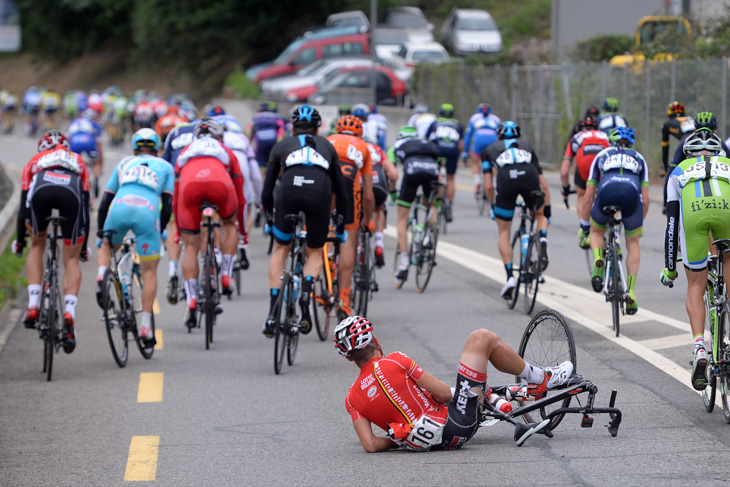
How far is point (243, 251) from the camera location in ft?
46.1

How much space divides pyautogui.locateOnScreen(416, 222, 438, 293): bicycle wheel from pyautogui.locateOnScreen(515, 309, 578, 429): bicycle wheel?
6000mm

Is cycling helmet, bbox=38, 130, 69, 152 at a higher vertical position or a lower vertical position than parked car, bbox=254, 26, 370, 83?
lower

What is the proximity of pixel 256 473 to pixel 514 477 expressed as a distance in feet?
4.77

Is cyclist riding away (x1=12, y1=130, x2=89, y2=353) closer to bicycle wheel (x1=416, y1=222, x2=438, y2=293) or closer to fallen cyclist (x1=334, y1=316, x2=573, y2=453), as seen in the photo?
fallen cyclist (x1=334, y1=316, x2=573, y2=453)

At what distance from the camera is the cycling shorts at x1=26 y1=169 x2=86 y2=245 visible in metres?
10.2

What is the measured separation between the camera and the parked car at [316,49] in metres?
47.8

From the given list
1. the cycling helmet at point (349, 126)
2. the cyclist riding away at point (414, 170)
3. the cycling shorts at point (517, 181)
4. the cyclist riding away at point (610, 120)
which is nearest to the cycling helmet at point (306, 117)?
the cycling helmet at point (349, 126)

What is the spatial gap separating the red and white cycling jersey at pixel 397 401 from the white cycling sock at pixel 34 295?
4084mm

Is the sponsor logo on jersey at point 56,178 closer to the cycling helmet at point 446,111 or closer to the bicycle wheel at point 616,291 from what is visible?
the bicycle wheel at point 616,291

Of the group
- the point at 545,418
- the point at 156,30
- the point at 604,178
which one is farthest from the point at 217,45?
the point at 545,418

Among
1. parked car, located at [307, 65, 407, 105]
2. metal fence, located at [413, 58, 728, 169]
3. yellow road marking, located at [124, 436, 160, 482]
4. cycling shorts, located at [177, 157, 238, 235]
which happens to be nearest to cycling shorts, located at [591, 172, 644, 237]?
cycling shorts, located at [177, 157, 238, 235]

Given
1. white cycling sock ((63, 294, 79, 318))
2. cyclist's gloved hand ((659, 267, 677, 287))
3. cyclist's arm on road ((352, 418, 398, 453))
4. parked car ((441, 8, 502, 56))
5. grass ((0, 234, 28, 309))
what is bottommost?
grass ((0, 234, 28, 309))

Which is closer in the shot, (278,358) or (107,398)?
(107,398)

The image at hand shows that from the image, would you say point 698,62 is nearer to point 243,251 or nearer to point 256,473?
point 243,251
